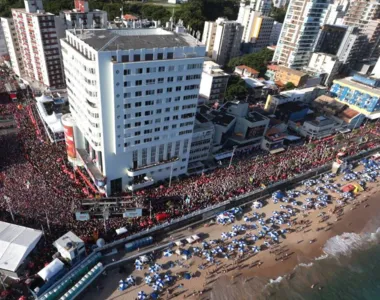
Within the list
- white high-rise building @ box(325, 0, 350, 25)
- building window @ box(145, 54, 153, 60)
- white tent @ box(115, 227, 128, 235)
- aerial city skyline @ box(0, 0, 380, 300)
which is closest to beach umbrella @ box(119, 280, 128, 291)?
aerial city skyline @ box(0, 0, 380, 300)

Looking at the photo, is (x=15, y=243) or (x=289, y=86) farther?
(x=289, y=86)

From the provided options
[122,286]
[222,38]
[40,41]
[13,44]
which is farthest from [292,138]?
[13,44]

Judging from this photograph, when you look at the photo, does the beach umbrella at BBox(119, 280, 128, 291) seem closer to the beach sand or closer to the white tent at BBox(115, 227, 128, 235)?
the beach sand

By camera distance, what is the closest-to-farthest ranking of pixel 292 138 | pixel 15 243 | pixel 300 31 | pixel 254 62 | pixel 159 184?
pixel 15 243 → pixel 159 184 → pixel 292 138 → pixel 300 31 → pixel 254 62

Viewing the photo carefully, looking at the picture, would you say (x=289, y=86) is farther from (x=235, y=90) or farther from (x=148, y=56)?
(x=148, y=56)

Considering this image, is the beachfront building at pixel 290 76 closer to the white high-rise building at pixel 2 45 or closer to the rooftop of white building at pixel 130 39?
the rooftop of white building at pixel 130 39

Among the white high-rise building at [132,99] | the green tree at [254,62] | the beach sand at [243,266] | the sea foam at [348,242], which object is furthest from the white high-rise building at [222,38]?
the sea foam at [348,242]

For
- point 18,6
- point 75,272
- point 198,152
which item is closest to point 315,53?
point 198,152
